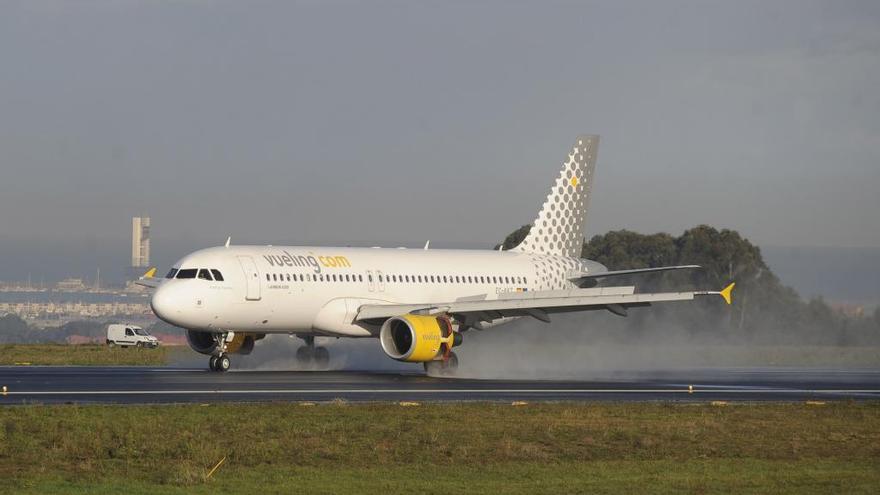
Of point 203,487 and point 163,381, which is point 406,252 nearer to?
point 163,381

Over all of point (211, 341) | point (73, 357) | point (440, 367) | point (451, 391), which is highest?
point (211, 341)

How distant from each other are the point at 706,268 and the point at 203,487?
7352 centimetres

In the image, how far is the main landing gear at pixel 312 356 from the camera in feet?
170

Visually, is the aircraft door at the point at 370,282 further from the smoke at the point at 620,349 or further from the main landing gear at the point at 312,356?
the smoke at the point at 620,349

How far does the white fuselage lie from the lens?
1767 inches

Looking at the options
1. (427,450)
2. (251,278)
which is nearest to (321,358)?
(251,278)

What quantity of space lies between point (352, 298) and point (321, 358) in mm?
3942

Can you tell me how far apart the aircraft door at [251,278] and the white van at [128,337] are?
52.3 metres

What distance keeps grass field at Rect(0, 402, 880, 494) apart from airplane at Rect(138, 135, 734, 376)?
1570 centimetres

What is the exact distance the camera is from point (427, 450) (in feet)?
75.9

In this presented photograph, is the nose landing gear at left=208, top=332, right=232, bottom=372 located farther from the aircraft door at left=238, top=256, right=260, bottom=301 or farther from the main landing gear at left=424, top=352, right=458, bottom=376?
the main landing gear at left=424, top=352, right=458, bottom=376

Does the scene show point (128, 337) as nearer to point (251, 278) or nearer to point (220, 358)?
point (220, 358)

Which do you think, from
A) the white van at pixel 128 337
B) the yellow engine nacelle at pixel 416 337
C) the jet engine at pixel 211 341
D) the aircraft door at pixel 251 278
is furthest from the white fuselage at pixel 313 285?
the white van at pixel 128 337

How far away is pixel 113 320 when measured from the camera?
5133 inches
